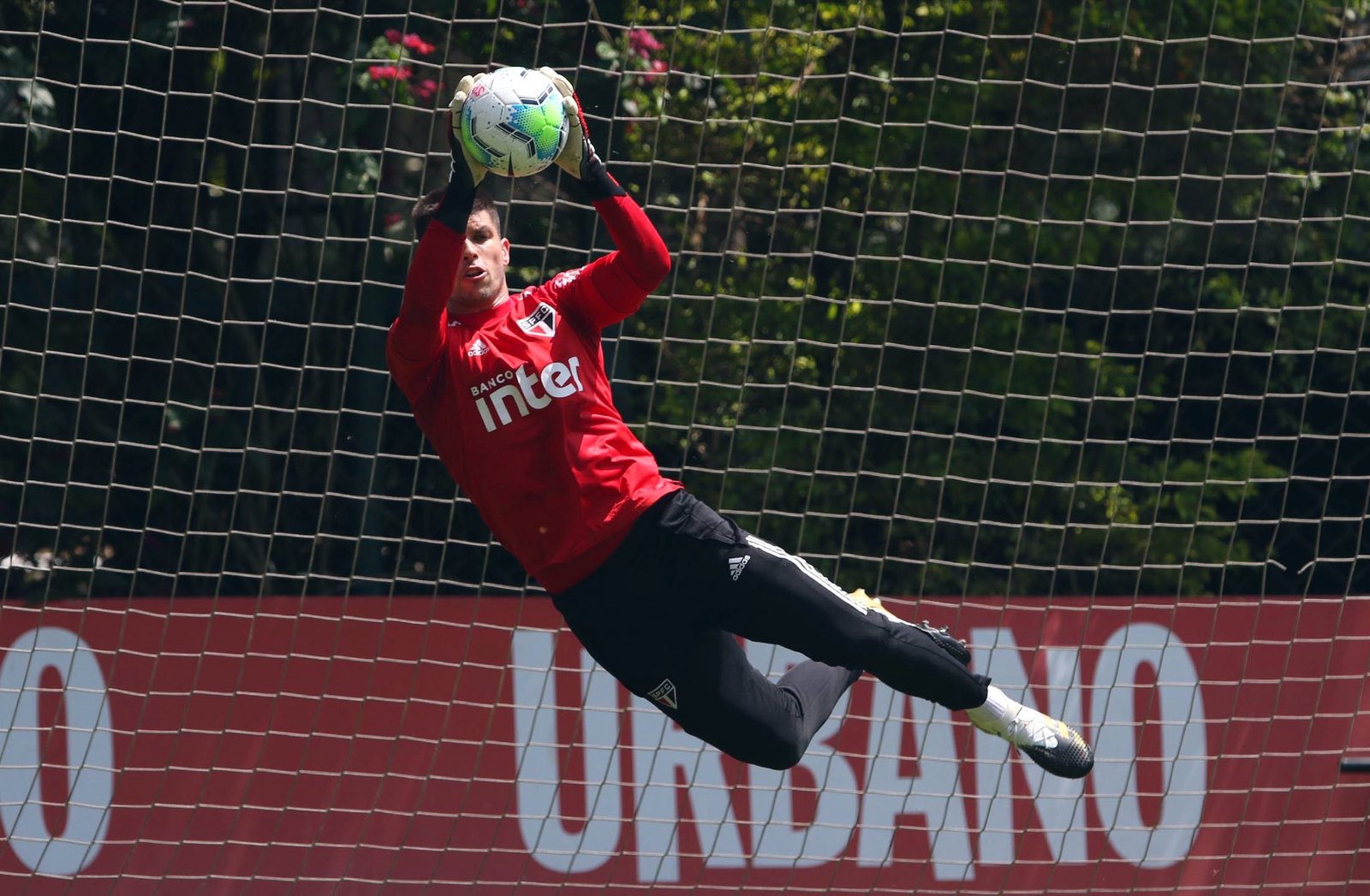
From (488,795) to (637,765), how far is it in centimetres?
46

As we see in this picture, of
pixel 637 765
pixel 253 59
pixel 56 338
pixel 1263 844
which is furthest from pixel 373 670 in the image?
pixel 1263 844

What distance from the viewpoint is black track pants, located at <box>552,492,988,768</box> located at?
312 cm

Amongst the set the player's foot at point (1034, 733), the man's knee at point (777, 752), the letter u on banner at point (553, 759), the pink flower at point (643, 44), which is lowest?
the letter u on banner at point (553, 759)

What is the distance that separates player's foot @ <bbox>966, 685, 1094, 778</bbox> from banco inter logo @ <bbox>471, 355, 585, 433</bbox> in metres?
1.13

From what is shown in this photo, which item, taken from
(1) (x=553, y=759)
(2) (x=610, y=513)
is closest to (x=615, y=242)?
(2) (x=610, y=513)

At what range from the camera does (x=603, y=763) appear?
4.95m

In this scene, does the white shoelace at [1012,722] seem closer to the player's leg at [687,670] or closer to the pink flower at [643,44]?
the player's leg at [687,670]

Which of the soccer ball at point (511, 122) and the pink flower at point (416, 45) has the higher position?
the pink flower at point (416, 45)

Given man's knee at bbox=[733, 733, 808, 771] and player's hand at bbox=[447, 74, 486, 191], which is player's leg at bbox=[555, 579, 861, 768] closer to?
man's knee at bbox=[733, 733, 808, 771]

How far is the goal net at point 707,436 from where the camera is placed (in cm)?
486

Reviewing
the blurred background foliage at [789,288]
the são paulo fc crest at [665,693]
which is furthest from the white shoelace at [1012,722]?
the blurred background foliage at [789,288]

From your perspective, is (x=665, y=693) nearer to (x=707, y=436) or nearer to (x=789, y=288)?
(x=707, y=436)

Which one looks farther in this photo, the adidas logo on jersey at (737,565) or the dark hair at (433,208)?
the dark hair at (433,208)

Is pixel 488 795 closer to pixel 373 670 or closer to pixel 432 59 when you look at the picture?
pixel 373 670
